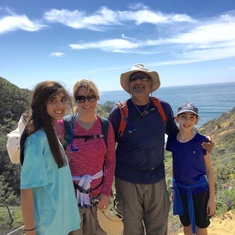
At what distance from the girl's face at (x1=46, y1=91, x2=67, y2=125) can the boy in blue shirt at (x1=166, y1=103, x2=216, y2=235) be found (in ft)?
4.61

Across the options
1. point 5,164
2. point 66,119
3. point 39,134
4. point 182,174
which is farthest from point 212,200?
point 5,164

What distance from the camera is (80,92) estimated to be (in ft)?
8.41

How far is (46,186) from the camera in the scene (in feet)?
6.60

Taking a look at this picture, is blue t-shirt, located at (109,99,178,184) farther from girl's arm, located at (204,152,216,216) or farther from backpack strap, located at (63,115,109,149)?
girl's arm, located at (204,152,216,216)

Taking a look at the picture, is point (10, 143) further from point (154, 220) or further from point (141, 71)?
point (154, 220)

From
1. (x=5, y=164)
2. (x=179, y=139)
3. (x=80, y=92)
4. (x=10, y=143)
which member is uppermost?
(x=80, y=92)

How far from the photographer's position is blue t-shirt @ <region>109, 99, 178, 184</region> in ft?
9.62

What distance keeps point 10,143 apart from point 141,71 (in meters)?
1.57

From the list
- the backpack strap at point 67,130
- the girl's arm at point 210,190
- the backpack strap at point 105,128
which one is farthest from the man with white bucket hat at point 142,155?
the backpack strap at point 67,130

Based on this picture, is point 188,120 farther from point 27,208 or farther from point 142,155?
point 27,208

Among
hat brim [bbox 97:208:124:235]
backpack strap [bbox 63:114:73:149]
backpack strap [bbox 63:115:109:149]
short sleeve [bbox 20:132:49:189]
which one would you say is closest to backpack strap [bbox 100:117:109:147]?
backpack strap [bbox 63:115:109:149]

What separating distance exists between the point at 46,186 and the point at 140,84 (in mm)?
1547

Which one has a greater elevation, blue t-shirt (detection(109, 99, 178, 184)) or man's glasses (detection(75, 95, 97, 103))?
man's glasses (detection(75, 95, 97, 103))

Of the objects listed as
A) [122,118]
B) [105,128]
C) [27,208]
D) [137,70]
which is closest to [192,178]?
[122,118]
